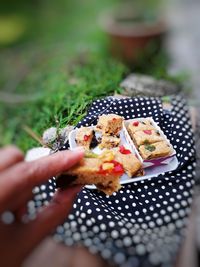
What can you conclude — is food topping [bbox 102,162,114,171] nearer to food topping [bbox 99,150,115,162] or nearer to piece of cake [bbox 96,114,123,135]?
food topping [bbox 99,150,115,162]

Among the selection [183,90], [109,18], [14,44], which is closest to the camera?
[183,90]

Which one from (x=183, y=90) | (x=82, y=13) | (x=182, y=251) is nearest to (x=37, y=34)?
(x=82, y=13)

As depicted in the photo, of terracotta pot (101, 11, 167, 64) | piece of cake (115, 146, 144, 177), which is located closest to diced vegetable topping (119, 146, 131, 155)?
piece of cake (115, 146, 144, 177)

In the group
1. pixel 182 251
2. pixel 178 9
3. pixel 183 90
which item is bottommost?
pixel 182 251

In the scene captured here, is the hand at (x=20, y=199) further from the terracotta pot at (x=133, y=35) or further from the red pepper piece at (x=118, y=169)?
the terracotta pot at (x=133, y=35)

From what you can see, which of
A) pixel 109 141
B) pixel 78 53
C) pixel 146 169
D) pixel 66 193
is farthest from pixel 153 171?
pixel 78 53

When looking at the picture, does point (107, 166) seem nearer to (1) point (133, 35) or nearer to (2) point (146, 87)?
(2) point (146, 87)

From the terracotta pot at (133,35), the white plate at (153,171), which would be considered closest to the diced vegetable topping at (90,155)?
the white plate at (153,171)

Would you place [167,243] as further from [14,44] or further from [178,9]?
[178,9]
